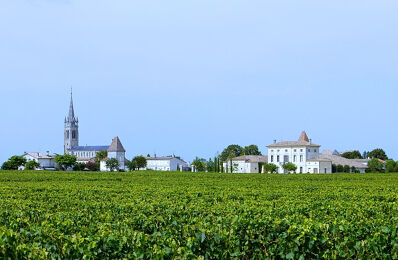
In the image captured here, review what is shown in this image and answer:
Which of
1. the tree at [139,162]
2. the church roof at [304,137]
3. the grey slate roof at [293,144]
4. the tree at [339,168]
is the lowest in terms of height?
the tree at [339,168]

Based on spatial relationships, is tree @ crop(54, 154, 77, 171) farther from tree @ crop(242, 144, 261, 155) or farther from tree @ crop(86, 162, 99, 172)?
tree @ crop(242, 144, 261, 155)

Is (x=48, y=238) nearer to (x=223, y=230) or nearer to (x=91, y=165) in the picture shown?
(x=223, y=230)

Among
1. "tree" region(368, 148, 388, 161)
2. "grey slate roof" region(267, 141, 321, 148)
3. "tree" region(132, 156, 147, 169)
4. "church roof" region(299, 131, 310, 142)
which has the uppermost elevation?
"church roof" region(299, 131, 310, 142)

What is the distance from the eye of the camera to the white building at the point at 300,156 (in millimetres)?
129000

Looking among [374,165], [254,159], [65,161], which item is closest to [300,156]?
[254,159]

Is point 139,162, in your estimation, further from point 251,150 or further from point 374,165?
point 374,165

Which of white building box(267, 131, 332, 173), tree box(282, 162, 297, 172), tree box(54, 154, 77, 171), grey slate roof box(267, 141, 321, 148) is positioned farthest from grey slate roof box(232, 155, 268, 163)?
tree box(54, 154, 77, 171)

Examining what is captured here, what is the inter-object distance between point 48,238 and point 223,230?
3214 millimetres

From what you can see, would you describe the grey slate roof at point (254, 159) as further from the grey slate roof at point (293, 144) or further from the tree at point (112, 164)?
the tree at point (112, 164)

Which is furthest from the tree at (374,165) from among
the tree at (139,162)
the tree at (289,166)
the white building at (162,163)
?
the tree at (139,162)

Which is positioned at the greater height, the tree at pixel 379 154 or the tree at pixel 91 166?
the tree at pixel 379 154

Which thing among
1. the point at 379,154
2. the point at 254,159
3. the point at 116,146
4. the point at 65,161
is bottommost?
the point at 65,161

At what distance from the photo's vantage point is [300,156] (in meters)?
135

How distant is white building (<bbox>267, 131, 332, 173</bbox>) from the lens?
129000mm
